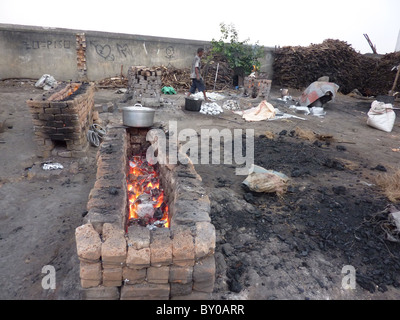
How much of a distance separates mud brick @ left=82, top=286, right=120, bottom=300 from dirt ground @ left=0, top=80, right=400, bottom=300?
0.39 meters

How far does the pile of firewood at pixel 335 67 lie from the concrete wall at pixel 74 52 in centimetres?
508

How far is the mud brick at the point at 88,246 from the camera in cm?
178

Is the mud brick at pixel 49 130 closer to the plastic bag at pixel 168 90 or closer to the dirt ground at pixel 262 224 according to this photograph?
the dirt ground at pixel 262 224

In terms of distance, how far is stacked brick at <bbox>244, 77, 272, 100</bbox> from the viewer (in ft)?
35.5

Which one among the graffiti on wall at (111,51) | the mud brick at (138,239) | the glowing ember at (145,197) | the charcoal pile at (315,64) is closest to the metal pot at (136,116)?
the glowing ember at (145,197)

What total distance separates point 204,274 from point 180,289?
23 centimetres

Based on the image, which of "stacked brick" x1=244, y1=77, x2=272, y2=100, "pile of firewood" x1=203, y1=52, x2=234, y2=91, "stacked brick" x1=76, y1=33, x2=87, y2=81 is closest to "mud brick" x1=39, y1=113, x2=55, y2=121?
"stacked brick" x1=76, y1=33, x2=87, y2=81

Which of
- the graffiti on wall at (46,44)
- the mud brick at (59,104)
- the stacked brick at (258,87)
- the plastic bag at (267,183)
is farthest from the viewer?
the stacked brick at (258,87)

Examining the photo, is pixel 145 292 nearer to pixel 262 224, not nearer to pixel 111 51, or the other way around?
pixel 262 224

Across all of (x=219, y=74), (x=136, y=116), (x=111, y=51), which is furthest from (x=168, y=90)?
(x=136, y=116)

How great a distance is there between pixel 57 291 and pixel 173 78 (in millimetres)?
11357

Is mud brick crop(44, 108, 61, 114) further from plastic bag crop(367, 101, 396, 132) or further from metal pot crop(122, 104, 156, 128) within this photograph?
plastic bag crop(367, 101, 396, 132)
